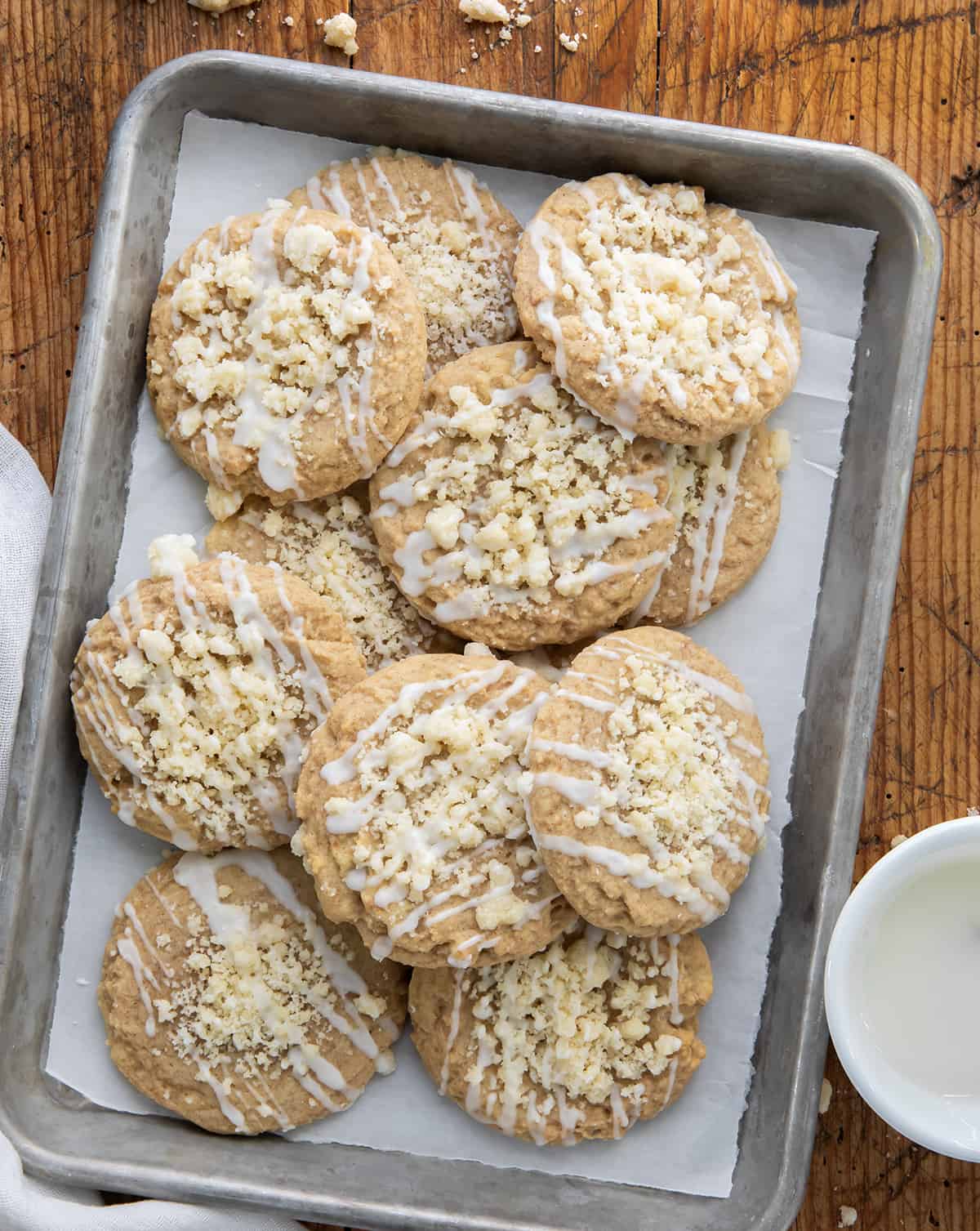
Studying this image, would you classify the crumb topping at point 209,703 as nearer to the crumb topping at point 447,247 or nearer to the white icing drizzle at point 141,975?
the white icing drizzle at point 141,975

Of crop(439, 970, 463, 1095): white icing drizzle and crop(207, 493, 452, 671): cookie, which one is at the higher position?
crop(207, 493, 452, 671): cookie

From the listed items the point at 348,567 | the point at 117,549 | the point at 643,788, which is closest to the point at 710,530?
the point at 643,788

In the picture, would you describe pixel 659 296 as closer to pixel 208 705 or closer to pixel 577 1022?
pixel 208 705

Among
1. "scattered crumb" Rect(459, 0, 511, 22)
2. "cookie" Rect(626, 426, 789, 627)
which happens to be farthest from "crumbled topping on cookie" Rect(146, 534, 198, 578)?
"scattered crumb" Rect(459, 0, 511, 22)

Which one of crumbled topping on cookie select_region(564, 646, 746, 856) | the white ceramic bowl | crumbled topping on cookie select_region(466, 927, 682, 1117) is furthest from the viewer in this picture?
crumbled topping on cookie select_region(466, 927, 682, 1117)

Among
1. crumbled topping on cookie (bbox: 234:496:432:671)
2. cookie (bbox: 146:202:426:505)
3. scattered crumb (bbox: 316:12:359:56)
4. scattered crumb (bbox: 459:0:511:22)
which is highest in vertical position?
scattered crumb (bbox: 459:0:511:22)

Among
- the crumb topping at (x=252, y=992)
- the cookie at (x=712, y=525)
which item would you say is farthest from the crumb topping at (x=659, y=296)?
the crumb topping at (x=252, y=992)

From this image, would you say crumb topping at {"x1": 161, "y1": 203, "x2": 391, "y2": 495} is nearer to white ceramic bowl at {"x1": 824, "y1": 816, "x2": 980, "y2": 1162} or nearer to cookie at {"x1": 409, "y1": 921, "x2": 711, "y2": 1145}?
cookie at {"x1": 409, "y1": 921, "x2": 711, "y2": 1145}

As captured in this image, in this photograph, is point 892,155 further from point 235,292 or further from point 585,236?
point 235,292
